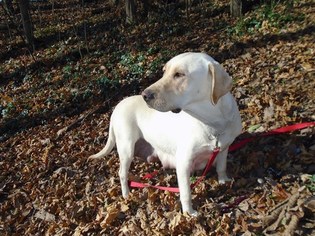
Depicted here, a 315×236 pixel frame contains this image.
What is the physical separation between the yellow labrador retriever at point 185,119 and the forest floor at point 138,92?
1.53ft

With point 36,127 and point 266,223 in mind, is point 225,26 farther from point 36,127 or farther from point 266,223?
point 266,223

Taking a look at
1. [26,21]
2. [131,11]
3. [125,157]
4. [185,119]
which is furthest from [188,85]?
[26,21]

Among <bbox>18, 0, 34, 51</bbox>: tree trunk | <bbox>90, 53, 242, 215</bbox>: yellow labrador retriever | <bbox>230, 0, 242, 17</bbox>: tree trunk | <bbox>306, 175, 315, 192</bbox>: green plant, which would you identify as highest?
<bbox>90, 53, 242, 215</bbox>: yellow labrador retriever

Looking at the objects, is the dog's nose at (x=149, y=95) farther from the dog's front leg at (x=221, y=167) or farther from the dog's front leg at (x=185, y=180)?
the dog's front leg at (x=221, y=167)

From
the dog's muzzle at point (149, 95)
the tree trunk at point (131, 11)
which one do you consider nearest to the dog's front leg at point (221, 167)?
the dog's muzzle at point (149, 95)

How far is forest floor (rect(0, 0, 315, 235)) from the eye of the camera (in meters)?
4.12

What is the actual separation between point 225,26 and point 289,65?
4.51 m

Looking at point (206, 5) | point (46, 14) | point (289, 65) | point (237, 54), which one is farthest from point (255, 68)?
point (46, 14)

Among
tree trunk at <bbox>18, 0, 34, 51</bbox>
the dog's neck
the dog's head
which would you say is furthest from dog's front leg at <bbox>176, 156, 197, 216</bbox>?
tree trunk at <bbox>18, 0, 34, 51</bbox>

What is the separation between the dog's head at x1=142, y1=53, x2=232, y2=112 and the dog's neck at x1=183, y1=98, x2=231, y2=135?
96 millimetres

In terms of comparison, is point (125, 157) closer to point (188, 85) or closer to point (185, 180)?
point (185, 180)

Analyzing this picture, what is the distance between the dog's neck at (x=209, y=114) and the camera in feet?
12.2

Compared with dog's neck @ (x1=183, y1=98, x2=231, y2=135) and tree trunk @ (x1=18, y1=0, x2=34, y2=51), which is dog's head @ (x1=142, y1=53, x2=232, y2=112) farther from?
tree trunk @ (x1=18, y1=0, x2=34, y2=51)

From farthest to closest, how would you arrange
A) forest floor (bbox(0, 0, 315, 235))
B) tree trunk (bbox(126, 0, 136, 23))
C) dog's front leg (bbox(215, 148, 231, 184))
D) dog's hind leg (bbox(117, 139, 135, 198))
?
tree trunk (bbox(126, 0, 136, 23))
dog's hind leg (bbox(117, 139, 135, 198))
dog's front leg (bbox(215, 148, 231, 184))
forest floor (bbox(0, 0, 315, 235))
